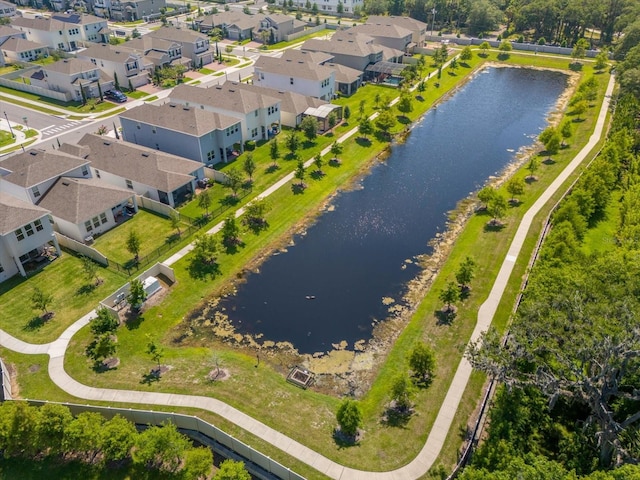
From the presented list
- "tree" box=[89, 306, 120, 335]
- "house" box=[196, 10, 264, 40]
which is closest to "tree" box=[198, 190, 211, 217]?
"tree" box=[89, 306, 120, 335]

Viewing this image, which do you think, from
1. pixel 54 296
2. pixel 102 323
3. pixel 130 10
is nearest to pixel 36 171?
pixel 54 296

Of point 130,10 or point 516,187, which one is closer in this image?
point 516,187

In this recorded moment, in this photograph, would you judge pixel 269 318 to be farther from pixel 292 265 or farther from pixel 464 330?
pixel 464 330

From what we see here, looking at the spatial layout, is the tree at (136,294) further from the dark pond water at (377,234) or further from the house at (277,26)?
the house at (277,26)

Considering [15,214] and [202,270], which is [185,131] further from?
[15,214]

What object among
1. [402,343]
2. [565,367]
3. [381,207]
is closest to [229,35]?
[381,207]

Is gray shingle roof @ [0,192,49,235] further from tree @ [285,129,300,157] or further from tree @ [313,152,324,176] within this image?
tree @ [285,129,300,157]

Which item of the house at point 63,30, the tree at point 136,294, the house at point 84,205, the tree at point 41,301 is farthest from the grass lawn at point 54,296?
the house at point 63,30
